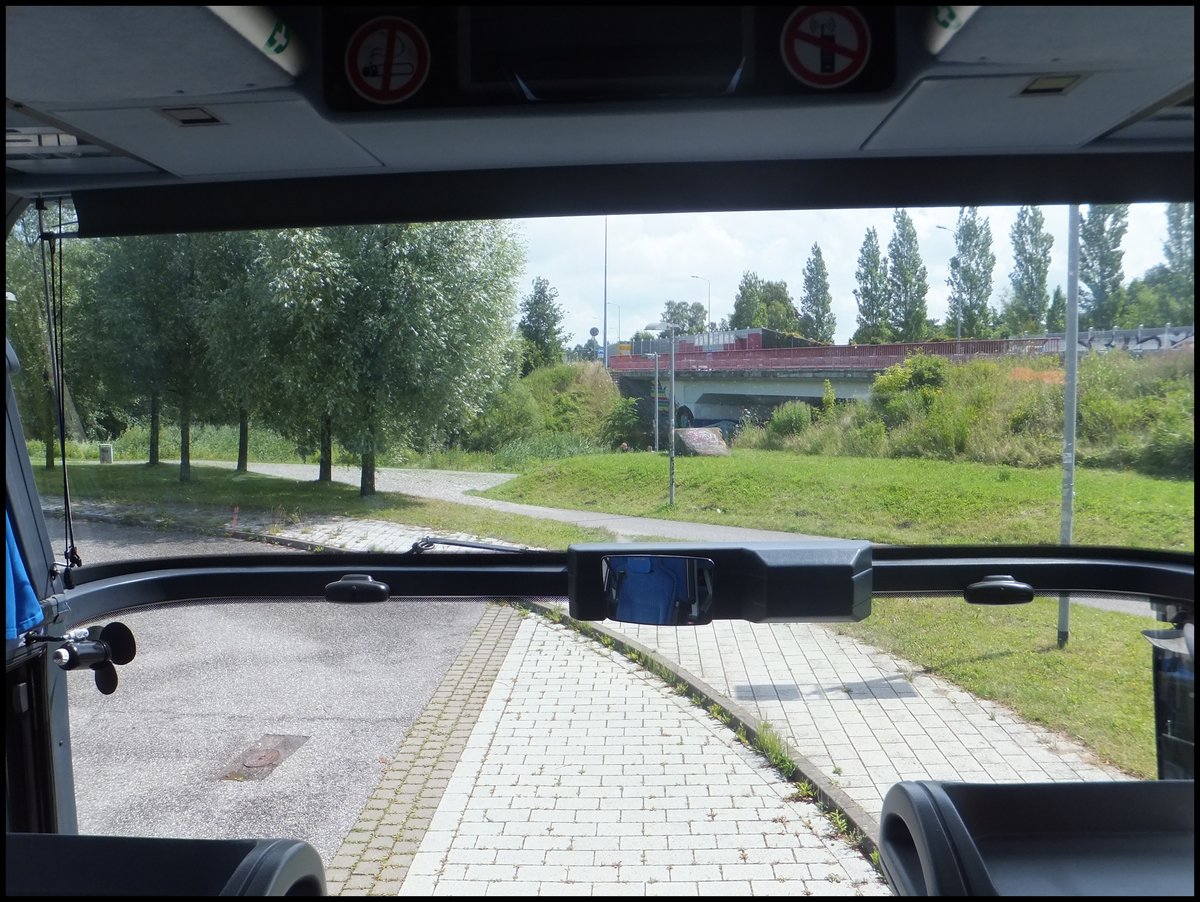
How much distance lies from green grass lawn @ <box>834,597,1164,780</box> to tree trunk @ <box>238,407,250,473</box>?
1.55m

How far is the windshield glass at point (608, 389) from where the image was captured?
6.17ft

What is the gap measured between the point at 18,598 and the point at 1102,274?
2534 millimetres

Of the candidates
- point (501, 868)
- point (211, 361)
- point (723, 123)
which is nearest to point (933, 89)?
point (723, 123)

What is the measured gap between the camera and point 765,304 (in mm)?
1963

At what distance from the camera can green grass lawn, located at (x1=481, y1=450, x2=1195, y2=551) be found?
6.45 ft

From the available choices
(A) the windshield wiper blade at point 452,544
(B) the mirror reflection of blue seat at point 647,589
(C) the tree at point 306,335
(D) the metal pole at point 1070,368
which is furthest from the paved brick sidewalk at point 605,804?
(D) the metal pole at point 1070,368

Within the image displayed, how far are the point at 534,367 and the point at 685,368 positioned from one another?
13.4 inches

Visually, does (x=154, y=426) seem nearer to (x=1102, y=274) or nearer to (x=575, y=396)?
(x=575, y=396)

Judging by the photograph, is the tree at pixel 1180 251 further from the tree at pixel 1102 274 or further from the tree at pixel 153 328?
the tree at pixel 153 328

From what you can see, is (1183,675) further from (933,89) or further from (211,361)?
(211,361)

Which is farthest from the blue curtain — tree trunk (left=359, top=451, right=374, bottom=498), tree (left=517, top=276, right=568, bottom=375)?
tree (left=517, top=276, right=568, bottom=375)

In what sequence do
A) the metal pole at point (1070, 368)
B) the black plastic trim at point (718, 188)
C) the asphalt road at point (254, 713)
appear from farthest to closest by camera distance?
1. the asphalt road at point (254, 713)
2. the black plastic trim at point (718, 188)
3. the metal pole at point (1070, 368)

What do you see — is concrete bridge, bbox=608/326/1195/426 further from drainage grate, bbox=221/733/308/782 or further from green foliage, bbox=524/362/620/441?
drainage grate, bbox=221/733/308/782

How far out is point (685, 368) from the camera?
2.01 m
